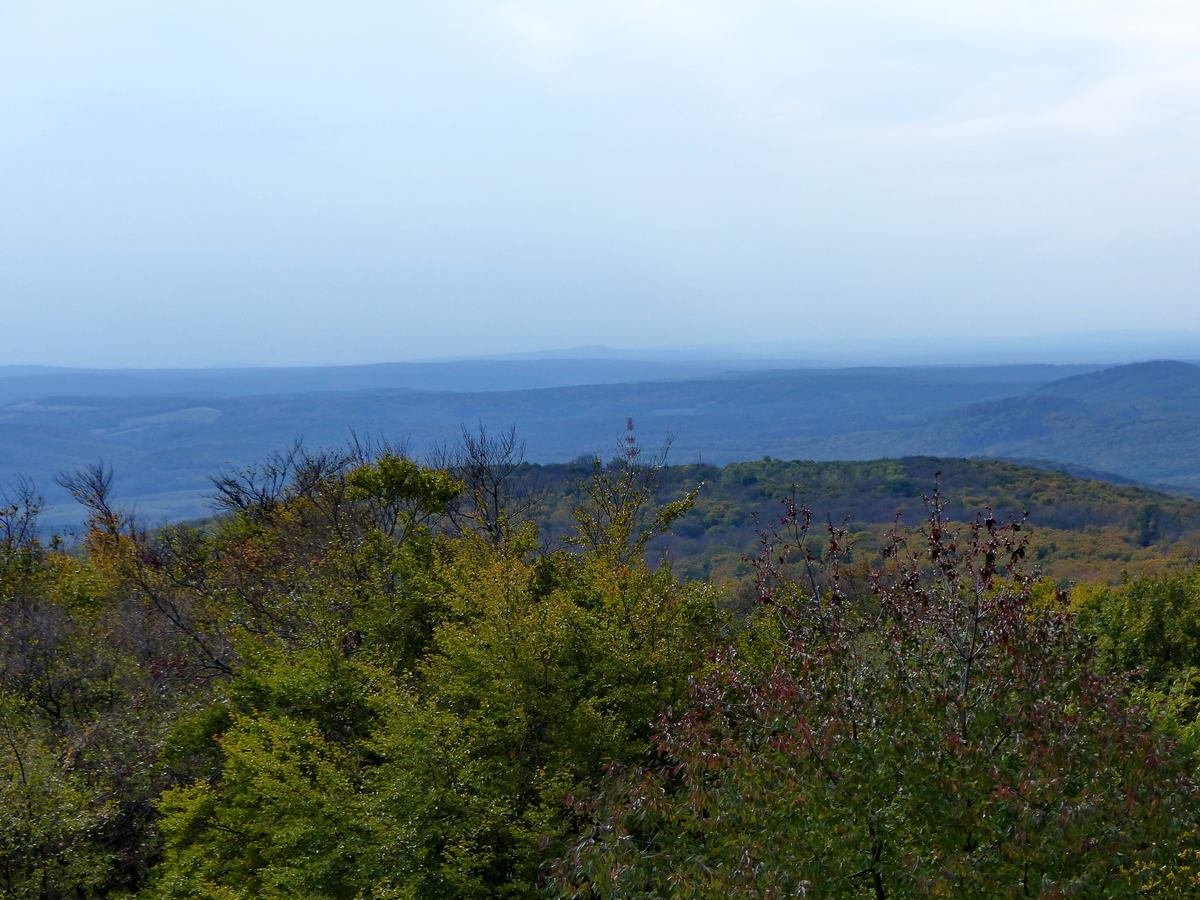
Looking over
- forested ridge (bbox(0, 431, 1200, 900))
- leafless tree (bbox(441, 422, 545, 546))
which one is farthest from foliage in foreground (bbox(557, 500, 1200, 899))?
leafless tree (bbox(441, 422, 545, 546))

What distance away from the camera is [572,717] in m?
14.1

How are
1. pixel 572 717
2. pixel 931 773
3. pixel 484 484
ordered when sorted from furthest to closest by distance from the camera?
pixel 484 484 < pixel 572 717 < pixel 931 773

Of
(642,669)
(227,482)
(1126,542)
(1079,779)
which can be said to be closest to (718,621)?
(642,669)

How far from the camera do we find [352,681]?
680 inches

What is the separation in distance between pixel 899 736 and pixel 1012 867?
52.7 inches

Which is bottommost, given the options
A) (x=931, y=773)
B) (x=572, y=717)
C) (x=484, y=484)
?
(x=572, y=717)

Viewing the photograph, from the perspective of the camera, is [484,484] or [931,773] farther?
[484,484]

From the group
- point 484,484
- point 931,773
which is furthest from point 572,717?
point 484,484

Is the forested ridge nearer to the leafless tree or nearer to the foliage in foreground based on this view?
the foliage in foreground

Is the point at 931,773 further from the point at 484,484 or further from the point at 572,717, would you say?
the point at 484,484

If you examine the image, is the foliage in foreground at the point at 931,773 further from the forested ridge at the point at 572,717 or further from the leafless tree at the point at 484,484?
the leafless tree at the point at 484,484

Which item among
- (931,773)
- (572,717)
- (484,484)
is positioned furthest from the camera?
(484,484)

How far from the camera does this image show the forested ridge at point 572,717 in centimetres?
793

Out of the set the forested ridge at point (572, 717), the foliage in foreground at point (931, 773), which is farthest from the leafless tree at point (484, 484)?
the foliage in foreground at point (931, 773)
